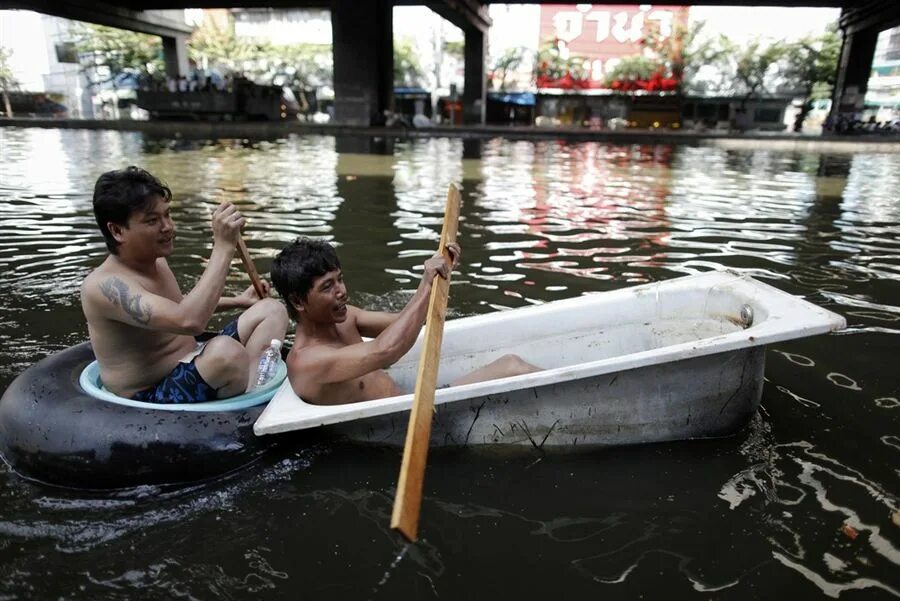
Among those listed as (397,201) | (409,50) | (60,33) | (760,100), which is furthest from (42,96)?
(760,100)

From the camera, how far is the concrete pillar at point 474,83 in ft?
107

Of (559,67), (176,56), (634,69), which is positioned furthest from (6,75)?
(634,69)

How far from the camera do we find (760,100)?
131ft

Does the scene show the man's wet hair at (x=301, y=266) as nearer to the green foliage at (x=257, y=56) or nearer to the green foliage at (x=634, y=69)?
the green foliage at (x=634, y=69)

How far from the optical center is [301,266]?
274 centimetres

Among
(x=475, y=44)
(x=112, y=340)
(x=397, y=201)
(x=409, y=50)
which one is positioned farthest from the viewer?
(x=409, y=50)

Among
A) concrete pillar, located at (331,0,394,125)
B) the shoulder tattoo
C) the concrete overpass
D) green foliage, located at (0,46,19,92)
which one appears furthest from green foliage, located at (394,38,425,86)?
the shoulder tattoo

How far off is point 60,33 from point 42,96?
1048 cm

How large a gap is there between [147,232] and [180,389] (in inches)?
29.5

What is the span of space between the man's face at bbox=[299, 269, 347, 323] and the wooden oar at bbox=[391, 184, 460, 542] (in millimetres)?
440

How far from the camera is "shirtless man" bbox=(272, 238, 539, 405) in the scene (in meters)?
2.72

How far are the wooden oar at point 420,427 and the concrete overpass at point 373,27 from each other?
2378 centimetres

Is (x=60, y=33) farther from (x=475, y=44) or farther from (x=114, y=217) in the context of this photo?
(x=114, y=217)

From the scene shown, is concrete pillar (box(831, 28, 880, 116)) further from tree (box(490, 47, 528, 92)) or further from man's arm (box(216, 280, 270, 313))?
man's arm (box(216, 280, 270, 313))
